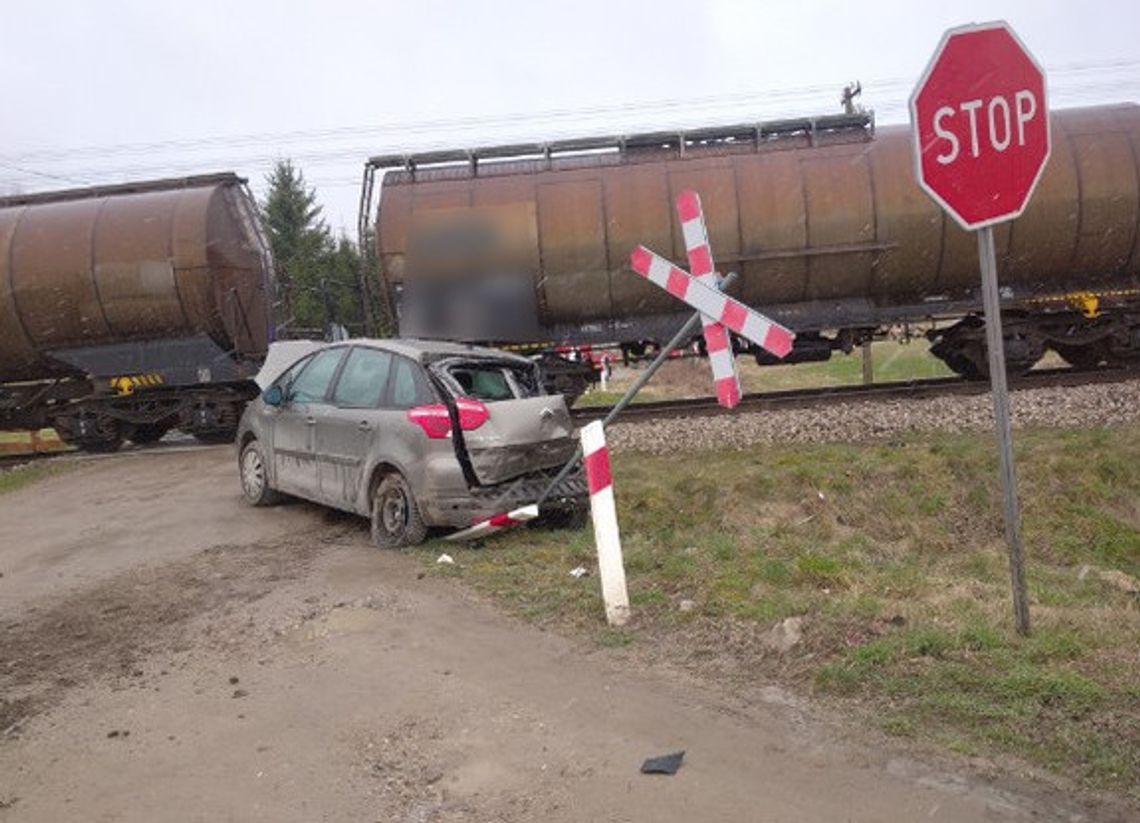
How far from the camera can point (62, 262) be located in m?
13.4

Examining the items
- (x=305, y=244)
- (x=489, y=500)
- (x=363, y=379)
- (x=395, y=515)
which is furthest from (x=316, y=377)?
(x=305, y=244)

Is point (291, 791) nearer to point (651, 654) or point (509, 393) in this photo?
point (651, 654)

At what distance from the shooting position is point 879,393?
1238cm

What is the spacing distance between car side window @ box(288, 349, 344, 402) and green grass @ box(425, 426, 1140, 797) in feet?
6.80

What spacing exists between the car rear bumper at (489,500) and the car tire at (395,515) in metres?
0.13

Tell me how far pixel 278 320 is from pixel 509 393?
377 inches

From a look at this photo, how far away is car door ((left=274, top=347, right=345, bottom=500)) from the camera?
24.9 feet

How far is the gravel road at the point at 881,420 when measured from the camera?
10125mm

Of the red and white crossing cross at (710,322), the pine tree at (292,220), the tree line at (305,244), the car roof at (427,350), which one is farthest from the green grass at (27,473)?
the pine tree at (292,220)

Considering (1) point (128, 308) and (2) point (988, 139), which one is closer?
(2) point (988, 139)

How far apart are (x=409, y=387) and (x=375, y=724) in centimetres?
334

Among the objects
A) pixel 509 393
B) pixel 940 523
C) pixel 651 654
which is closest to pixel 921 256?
pixel 940 523

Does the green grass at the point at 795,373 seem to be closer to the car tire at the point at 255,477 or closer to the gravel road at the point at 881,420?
the gravel road at the point at 881,420

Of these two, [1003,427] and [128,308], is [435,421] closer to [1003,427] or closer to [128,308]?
[1003,427]
